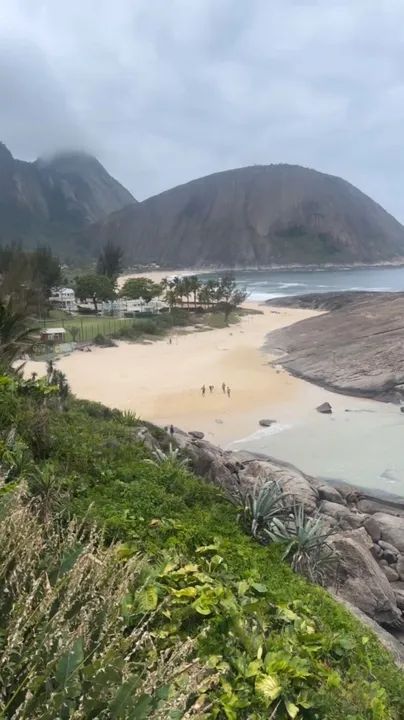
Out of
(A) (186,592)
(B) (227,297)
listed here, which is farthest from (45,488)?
(B) (227,297)

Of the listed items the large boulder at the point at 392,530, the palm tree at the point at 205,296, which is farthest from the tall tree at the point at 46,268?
the large boulder at the point at 392,530

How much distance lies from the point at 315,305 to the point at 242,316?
57.2 feet

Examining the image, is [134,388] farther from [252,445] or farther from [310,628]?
[310,628]

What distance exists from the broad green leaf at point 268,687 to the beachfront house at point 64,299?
59.8 m

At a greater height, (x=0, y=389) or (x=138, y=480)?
(x=0, y=389)

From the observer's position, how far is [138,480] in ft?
22.4

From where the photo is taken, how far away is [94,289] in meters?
60.2

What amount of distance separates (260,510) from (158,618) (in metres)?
3.41

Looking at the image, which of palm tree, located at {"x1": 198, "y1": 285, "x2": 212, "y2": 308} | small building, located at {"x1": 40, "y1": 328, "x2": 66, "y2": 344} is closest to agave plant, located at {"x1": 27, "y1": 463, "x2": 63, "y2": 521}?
small building, located at {"x1": 40, "y1": 328, "x2": 66, "y2": 344}

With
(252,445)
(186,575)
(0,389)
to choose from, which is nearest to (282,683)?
(186,575)

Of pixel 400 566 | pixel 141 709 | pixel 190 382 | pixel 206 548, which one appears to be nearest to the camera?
pixel 141 709

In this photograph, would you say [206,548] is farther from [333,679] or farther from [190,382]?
[190,382]

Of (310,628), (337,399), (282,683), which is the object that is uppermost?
(282,683)

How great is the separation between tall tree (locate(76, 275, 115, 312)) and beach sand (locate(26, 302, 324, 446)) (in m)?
18.3
